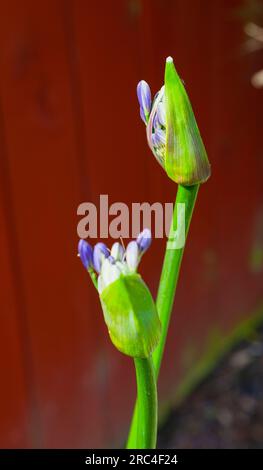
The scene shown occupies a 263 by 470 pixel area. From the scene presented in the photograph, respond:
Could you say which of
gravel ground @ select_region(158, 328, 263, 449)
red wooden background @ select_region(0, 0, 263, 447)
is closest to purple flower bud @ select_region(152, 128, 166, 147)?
red wooden background @ select_region(0, 0, 263, 447)

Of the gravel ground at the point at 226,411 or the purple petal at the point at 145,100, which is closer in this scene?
the purple petal at the point at 145,100

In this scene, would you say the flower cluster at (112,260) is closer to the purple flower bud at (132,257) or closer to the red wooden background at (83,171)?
the purple flower bud at (132,257)

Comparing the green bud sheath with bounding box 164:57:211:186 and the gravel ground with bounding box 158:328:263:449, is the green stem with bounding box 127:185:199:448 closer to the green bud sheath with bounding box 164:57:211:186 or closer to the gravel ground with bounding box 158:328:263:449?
the green bud sheath with bounding box 164:57:211:186

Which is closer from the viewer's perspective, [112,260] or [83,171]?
[112,260]

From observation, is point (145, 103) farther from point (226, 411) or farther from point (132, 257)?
point (226, 411)

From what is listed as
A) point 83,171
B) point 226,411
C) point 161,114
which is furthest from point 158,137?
point 226,411

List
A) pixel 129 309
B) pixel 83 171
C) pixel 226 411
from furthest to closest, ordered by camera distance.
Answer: pixel 226 411 < pixel 83 171 < pixel 129 309

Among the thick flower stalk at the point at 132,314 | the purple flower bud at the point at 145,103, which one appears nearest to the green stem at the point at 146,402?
the thick flower stalk at the point at 132,314

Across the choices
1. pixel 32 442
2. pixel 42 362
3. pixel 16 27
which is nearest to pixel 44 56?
pixel 16 27
